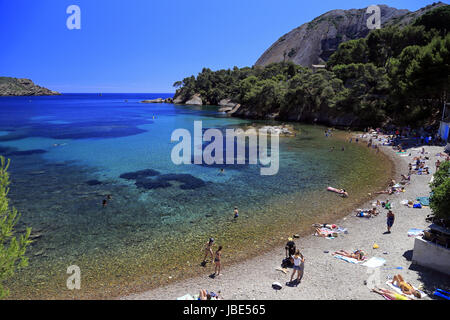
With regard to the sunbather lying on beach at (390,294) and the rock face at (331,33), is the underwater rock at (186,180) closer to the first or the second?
the sunbather lying on beach at (390,294)

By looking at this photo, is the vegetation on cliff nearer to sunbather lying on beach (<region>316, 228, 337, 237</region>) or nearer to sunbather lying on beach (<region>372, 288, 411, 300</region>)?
sunbather lying on beach (<region>316, 228, 337, 237</region>)

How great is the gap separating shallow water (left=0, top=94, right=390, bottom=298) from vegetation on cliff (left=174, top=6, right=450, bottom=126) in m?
15.2

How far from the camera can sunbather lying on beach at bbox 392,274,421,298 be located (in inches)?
428

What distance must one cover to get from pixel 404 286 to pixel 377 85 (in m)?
58.3

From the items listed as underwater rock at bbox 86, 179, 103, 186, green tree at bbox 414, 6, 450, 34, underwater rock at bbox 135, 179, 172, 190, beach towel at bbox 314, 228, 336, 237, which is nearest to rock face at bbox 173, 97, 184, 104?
green tree at bbox 414, 6, 450, 34

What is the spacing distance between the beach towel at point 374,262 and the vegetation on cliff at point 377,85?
123 ft

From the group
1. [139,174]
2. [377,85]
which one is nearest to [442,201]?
[139,174]

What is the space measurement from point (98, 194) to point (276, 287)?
18833mm

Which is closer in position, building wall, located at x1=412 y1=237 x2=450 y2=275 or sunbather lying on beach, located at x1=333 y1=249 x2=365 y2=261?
building wall, located at x1=412 y1=237 x2=450 y2=275

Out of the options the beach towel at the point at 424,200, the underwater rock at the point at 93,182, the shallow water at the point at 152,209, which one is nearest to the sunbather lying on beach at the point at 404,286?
the shallow water at the point at 152,209

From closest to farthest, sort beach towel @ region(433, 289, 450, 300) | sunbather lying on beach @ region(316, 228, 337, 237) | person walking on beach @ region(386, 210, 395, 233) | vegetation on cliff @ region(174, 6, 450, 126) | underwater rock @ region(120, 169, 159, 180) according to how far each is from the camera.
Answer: beach towel @ region(433, 289, 450, 300), person walking on beach @ region(386, 210, 395, 233), sunbather lying on beach @ region(316, 228, 337, 237), underwater rock @ region(120, 169, 159, 180), vegetation on cliff @ region(174, 6, 450, 126)
